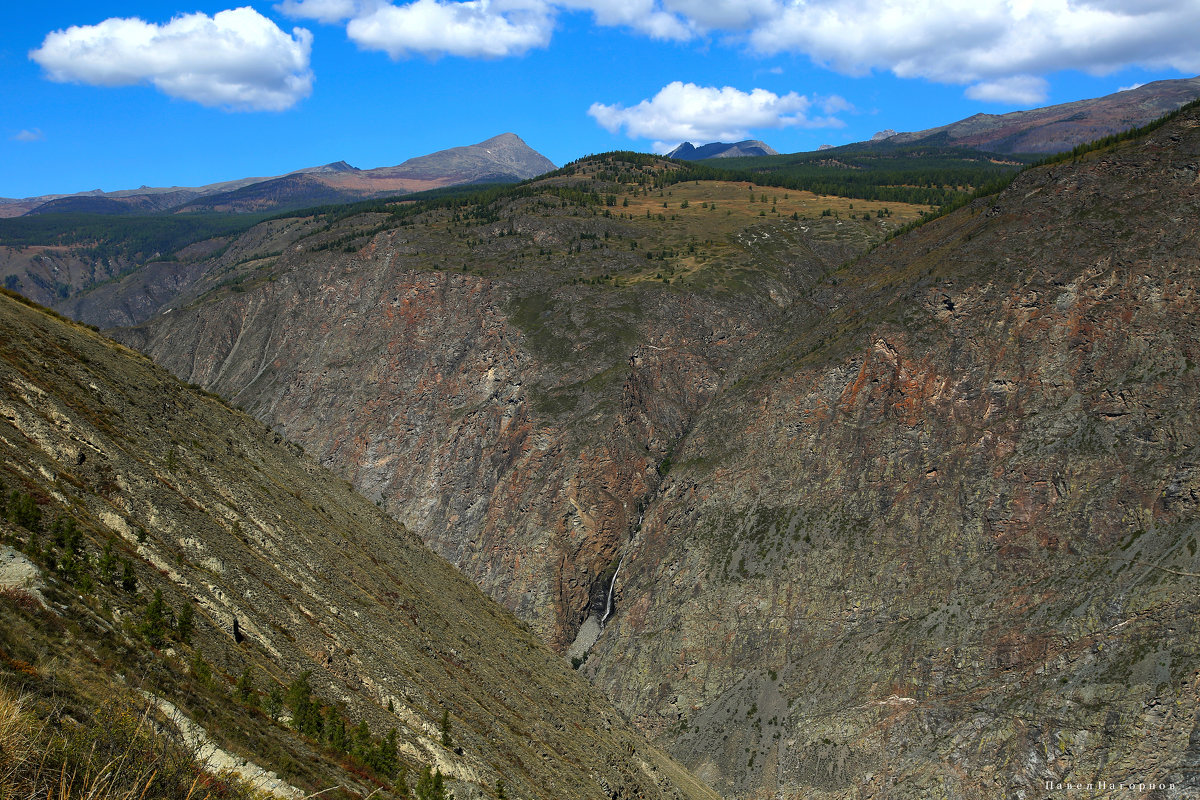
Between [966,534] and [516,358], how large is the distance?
6859 centimetres

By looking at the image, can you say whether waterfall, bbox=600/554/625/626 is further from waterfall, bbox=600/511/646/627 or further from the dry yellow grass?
the dry yellow grass

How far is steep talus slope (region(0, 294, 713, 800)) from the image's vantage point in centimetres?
2411

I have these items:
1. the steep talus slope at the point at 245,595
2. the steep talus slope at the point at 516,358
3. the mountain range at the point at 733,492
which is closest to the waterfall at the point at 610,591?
the mountain range at the point at 733,492

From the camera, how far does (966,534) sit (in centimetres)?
7656

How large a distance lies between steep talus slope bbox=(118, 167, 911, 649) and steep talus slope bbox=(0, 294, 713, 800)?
153 feet

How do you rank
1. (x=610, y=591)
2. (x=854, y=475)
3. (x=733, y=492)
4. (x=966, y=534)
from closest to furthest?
(x=966, y=534) < (x=854, y=475) < (x=733, y=492) < (x=610, y=591)

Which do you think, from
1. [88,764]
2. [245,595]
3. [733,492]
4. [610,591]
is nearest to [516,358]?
[610,591]

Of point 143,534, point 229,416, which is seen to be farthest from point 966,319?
point 143,534

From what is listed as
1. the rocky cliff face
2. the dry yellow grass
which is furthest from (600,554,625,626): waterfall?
the dry yellow grass

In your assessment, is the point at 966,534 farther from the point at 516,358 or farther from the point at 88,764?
the point at 88,764

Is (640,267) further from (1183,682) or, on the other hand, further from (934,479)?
(1183,682)

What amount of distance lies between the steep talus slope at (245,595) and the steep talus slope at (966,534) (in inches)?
856

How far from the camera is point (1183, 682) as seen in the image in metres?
56.2

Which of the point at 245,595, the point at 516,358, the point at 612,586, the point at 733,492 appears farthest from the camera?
the point at 516,358
